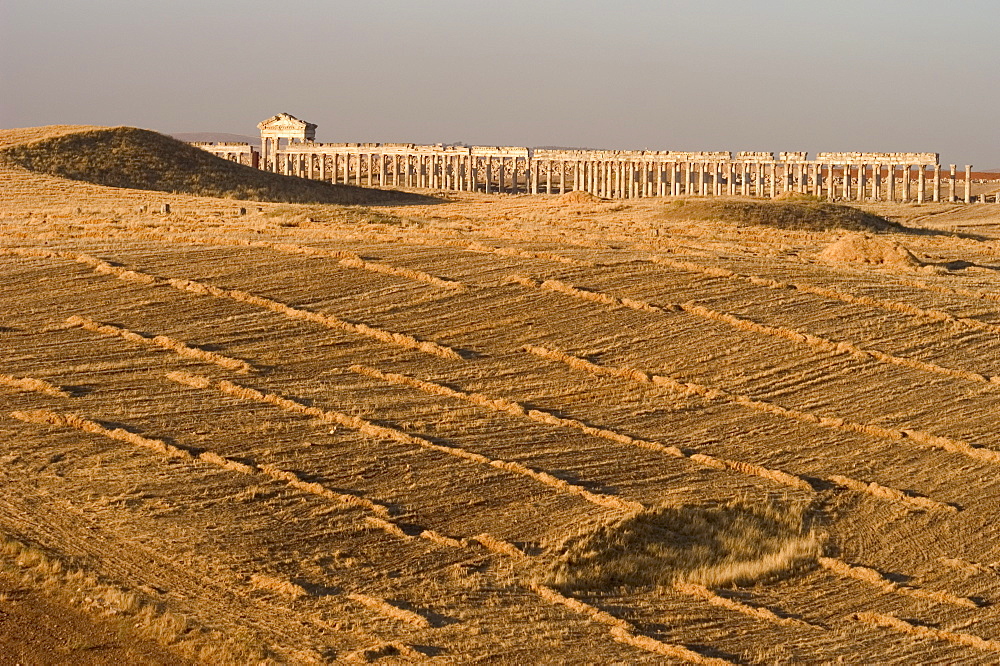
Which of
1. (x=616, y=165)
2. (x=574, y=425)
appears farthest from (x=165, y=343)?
(x=616, y=165)

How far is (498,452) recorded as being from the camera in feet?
59.5

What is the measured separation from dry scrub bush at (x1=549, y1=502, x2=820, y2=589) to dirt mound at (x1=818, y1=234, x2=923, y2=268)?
15.6 metres

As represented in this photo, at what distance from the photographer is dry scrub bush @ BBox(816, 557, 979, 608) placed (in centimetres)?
1538

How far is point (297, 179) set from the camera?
216 ft

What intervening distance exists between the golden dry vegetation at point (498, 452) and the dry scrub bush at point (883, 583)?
0.03 metres

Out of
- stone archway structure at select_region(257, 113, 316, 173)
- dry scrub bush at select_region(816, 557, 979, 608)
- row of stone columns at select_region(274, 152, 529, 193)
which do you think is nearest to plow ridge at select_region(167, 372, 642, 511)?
dry scrub bush at select_region(816, 557, 979, 608)

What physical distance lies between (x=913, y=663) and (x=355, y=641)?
5372 millimetres

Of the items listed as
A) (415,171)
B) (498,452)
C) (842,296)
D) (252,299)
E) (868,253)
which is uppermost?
(415,171)

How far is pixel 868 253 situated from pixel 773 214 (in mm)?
13970

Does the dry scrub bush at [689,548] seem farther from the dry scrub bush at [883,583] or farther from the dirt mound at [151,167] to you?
the dirt mound at [151,167]

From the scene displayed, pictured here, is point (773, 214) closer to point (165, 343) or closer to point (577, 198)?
point (577, 198)

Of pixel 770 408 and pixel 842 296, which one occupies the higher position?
pixel 842 296

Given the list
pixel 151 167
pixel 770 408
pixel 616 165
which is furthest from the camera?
pixel 616 165

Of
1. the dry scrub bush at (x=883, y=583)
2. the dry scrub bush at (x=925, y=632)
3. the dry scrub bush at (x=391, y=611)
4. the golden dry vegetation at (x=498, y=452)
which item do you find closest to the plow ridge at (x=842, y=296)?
the golden dry vegetation at (x=498, y=452)
